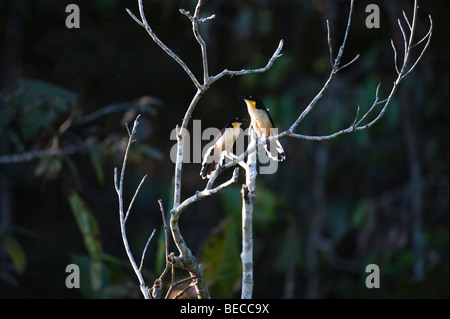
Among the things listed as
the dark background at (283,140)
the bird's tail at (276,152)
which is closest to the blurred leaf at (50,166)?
the dark background at (283,140)

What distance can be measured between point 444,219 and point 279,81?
309 cm

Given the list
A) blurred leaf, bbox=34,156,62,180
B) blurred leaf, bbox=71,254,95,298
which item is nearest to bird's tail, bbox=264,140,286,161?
blurred leaf, bbox=71,254,95,298

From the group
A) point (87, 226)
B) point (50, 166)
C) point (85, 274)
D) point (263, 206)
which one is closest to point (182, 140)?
point (87, 226)

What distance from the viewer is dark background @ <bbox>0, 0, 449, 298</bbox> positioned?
8.62 metres

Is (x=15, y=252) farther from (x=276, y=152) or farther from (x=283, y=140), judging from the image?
(x=283, y=140)

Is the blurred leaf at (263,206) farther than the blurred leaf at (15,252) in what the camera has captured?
Yes

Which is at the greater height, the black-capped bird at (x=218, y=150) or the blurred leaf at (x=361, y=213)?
the black-capped bird at (x=218, y=150)

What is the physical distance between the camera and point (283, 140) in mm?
9953

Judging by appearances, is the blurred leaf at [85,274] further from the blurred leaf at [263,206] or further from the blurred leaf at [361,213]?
the blurred leaf at [361,213]

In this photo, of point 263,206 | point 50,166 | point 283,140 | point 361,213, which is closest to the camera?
point 50,166

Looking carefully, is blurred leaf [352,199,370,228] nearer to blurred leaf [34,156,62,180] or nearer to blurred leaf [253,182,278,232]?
blurred leaf [253,182,278,232]

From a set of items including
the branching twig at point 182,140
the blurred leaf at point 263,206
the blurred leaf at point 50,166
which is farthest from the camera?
the blurred leaf at point 263,206

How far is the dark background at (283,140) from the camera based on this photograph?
8.62m
